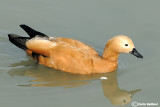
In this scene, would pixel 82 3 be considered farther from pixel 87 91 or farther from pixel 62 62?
pixel 87 91

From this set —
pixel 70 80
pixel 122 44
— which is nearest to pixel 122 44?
pixel 122 44

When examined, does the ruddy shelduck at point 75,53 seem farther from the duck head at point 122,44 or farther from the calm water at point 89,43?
the calm water at point 89,43

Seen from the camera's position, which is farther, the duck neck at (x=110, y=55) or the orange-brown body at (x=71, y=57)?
the duck neck at (x=110, y=55)

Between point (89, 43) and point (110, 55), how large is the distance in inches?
51.5

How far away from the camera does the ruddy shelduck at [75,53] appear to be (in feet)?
31.1

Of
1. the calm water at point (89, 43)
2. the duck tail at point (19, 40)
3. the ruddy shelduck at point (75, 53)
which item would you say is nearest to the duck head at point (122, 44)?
the ruddy shelduck at point (75, 53)

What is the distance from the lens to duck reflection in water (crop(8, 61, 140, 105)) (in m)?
8.84

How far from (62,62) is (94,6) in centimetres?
338

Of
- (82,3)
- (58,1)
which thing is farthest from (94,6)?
(58,1)

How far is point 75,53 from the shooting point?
9.48 m

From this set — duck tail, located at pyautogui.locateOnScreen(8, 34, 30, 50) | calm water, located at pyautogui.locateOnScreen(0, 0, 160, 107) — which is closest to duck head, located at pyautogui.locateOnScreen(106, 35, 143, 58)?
calm water, located at pyautogui.locateOnScreen(0, 0, 160, 107)

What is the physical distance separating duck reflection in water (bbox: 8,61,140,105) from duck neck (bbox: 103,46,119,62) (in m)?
0.36

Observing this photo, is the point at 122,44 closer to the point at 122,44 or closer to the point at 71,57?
the point at 122,44

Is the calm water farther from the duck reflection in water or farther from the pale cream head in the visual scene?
the pale cream head
